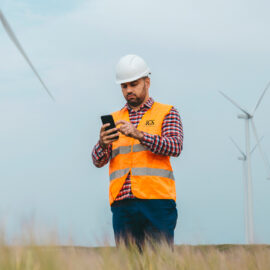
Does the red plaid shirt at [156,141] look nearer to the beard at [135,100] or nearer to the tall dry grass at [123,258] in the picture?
the beard at [135,100]

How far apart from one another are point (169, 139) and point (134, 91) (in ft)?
2.08

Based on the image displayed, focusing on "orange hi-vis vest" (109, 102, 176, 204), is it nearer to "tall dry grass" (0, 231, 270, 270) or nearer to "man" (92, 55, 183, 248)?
"man" (92, 55, 183, 248)

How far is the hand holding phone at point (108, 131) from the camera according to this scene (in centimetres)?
589

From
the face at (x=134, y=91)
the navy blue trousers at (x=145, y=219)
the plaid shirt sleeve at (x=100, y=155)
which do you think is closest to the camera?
the navy blue trousers at (x=145, y=219)

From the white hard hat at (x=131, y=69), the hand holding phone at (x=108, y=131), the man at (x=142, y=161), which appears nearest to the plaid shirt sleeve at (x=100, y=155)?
the man at (x=142, y=161)

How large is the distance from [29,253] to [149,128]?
9.19 ft

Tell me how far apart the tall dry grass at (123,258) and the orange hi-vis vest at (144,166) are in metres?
0.98

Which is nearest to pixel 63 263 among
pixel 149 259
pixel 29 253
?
pixel 29 253

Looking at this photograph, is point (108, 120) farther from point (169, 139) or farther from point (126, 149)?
point (169, 139)

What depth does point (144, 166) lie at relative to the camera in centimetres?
596

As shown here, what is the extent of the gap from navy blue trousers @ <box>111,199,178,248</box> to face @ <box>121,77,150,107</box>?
1070 millimetres

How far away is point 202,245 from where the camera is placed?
16.3 feet

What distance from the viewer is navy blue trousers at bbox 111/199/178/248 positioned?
5.85m

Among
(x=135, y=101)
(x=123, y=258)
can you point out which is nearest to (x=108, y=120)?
(x=135, y=101)
